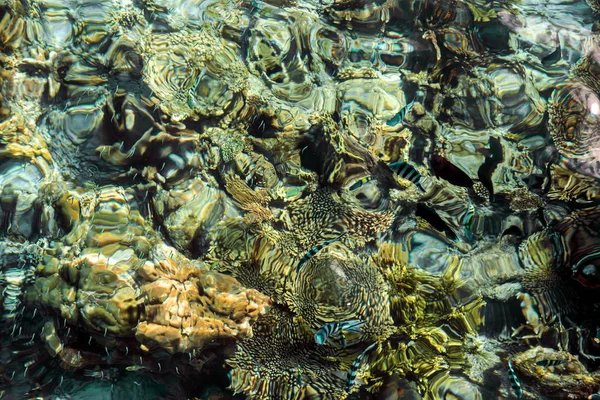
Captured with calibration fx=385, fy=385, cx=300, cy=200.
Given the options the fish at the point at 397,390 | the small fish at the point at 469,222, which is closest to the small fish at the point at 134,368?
the fish at the point at 397,390

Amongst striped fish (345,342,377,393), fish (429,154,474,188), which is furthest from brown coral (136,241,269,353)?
fish (429,154,474,188)

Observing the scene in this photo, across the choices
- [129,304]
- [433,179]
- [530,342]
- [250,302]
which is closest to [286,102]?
[433,179]

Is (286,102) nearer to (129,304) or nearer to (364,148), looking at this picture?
(364,148)

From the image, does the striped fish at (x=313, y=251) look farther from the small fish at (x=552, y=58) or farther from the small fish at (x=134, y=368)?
the small fish at (x=552, y=58)

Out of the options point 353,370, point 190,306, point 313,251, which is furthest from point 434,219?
point 190,306

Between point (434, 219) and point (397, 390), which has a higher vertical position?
point (434, 219)

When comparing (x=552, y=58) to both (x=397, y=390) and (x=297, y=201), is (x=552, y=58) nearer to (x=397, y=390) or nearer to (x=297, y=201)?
(x=297, y=201)
